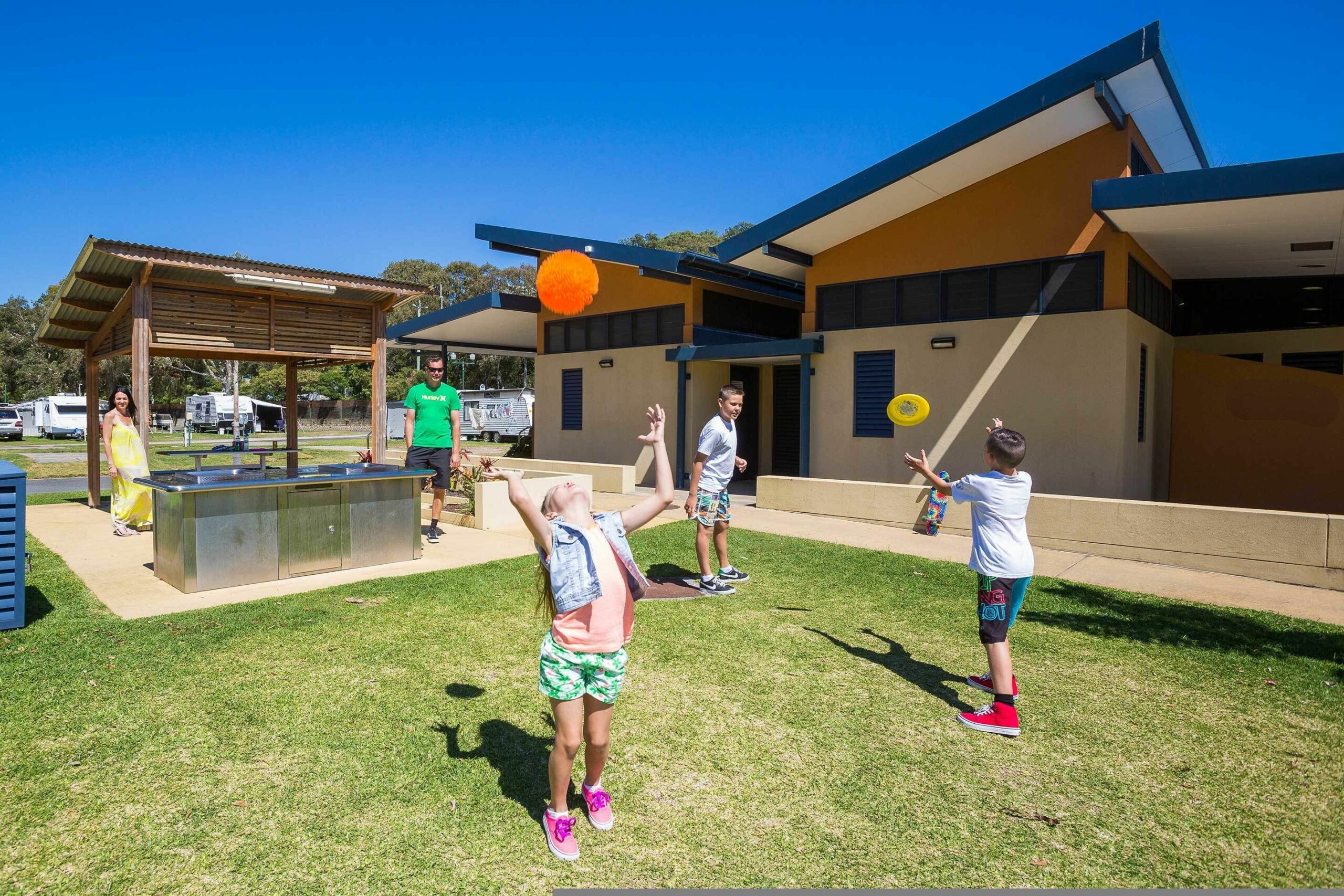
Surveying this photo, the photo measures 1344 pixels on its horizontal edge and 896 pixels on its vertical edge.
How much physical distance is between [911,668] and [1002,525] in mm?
1305

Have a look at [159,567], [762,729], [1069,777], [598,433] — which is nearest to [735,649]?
[762,729]

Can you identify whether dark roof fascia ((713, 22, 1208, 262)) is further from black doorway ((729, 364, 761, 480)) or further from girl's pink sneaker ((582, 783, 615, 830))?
girl's pink sneaker ((582, 783, 615, 830))

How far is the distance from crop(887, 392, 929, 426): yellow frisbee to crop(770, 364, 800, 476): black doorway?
16.8 ft

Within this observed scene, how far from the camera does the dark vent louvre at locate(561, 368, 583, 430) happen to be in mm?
17219

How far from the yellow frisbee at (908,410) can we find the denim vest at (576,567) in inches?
289

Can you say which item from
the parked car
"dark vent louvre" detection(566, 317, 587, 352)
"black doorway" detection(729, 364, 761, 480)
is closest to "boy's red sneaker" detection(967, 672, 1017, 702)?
"black doorway" detection(729, 364, 761, 480)

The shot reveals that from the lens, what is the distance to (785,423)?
1609 cm

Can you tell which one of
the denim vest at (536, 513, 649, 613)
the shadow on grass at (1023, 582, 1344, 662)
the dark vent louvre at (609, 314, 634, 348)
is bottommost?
the shadow on grass at (1023, 582, 1344, 662)

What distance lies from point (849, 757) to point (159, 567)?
6.00m

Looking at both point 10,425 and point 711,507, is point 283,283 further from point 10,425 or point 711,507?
point 10,425

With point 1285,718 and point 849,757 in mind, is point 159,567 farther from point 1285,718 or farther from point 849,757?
point 1285,718

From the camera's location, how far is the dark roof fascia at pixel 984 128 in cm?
885

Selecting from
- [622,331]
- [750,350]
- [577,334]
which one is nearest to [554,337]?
[577,334]

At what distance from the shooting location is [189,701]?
3.94m
